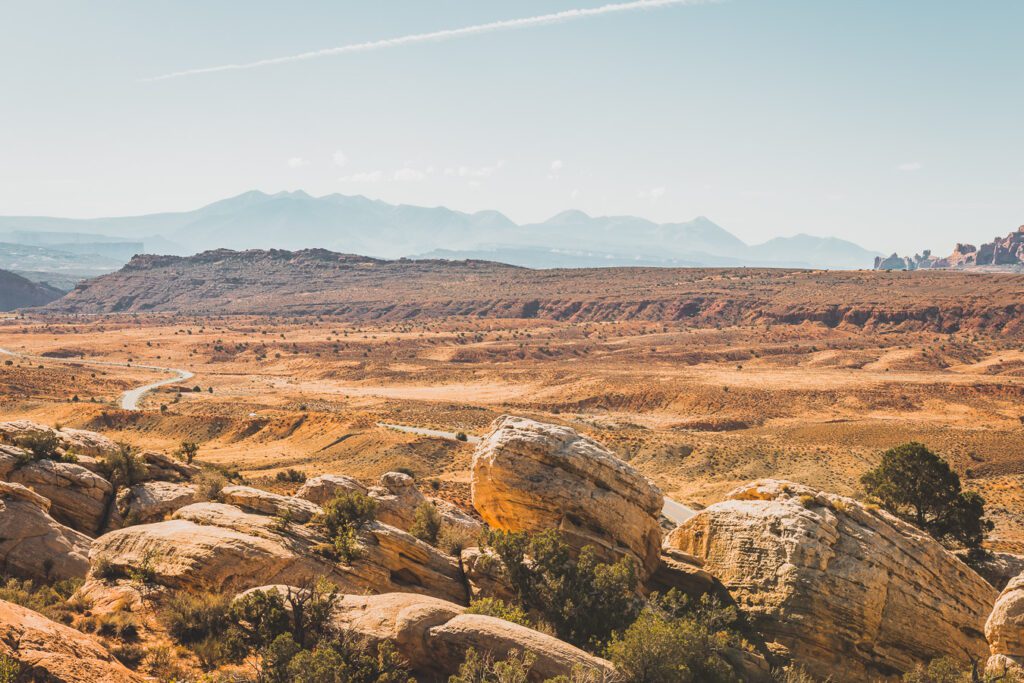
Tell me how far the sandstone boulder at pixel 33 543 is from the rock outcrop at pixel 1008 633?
22.5 m

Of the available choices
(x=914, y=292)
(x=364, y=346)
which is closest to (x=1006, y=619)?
(x=364, y=346)

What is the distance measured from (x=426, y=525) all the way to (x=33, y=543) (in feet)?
35.2

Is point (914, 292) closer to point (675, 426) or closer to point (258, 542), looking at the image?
point (675, 426)

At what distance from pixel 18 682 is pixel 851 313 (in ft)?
521

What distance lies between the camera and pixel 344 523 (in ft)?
59.2

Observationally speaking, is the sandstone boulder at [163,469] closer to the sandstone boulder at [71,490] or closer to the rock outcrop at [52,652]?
the sandstone boulder at [71,490]

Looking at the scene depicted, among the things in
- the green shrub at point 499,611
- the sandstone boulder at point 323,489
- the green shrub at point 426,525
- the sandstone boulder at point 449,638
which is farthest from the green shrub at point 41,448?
the green shrub at point 499,611

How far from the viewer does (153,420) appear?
62.0 metres

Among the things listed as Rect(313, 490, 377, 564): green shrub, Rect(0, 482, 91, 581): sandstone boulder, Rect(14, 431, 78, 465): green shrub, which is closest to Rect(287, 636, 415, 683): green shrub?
Rect(313, 490, 377, 564): green shrub

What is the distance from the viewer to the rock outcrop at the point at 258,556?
50.6 ft

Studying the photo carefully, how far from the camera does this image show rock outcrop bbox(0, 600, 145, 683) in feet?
34.4

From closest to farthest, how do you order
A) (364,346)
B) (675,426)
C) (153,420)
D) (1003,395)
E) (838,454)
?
(838,454) < (153,420) < (675,426) < (1003,395) < (364,346)

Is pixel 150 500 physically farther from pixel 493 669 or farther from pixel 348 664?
pixel 493 669

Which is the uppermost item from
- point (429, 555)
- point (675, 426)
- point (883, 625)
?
point (429, 555)
